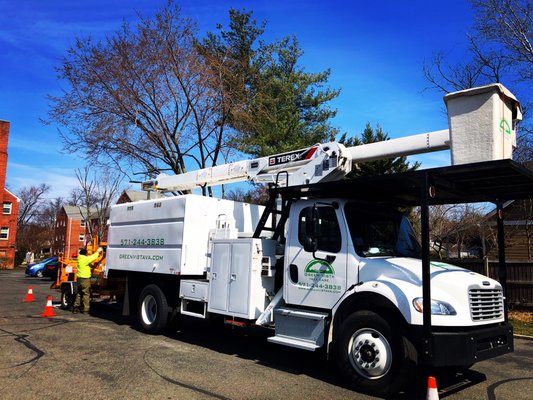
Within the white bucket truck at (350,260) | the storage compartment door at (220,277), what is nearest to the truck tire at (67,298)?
the white bucket truck at (350,260)

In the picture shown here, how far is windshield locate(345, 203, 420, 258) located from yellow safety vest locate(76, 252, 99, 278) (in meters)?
7.83

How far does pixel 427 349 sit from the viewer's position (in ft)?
16.9

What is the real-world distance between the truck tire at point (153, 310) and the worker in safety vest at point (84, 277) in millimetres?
2750

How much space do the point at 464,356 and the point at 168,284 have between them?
5.96m

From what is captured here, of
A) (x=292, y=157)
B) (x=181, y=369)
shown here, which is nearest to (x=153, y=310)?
(x=181, y=369)

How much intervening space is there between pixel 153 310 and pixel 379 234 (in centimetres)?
525

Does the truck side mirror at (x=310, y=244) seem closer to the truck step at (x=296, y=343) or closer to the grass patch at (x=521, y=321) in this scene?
the truck step at (x=296, y=343)

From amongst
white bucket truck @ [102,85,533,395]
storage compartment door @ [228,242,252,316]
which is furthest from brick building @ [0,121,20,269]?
storage compartment door @ [228,242,252,316]

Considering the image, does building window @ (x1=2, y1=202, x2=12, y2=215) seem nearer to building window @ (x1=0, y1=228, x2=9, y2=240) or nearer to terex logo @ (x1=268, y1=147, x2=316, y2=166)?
building window @ (x1=0, y1=228, x2=9, y2=240)

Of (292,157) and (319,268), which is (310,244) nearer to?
(319,268)

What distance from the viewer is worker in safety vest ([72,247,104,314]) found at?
11828mm

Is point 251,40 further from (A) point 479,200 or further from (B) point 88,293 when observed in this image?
(A) point 479,200

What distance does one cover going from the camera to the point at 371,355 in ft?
18.5

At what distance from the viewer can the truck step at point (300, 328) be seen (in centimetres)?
633
